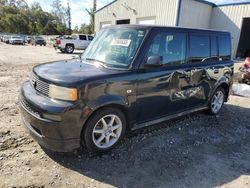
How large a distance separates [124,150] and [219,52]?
324 cm

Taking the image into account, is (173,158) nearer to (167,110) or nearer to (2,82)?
(167,110)

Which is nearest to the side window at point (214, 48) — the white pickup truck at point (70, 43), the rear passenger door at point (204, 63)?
the rear passenger door at point (204, 63)

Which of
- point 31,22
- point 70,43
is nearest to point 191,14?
point 70,43

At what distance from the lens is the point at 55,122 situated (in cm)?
307

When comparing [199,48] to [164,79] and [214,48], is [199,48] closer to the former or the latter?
[214,48]

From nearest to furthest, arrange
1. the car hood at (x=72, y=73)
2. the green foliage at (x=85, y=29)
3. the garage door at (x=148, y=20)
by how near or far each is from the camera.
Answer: the car hood at (x=72, y=73) < the garage door at (x=148, y=20) < the green foliage at (x=85, y=29)

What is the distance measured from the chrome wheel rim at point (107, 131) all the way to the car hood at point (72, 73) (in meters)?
0.65

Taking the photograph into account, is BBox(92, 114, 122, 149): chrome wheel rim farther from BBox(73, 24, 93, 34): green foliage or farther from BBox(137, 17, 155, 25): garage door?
BBox(73, 24, 93, 34): green foliage

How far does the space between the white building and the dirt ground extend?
14.7m

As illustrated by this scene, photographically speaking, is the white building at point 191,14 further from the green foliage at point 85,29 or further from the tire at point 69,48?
the green foliage at point 85,29

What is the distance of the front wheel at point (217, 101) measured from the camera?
226 inches

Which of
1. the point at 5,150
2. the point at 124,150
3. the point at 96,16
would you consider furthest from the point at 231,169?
the point at 96,16

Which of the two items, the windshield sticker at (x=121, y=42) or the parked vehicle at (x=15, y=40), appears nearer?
the windshield sticker at (x=121, y=42)

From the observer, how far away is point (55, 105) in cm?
308
